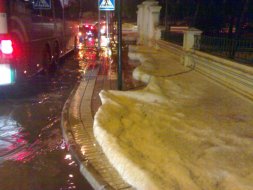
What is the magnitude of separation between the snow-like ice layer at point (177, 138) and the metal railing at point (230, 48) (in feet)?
3.80

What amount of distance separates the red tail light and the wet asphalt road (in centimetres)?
128

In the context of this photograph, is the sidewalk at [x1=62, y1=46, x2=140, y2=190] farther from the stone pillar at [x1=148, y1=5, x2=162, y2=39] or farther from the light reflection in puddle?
the stone pillar at [x1=148, y1=5, x2=162, y2=39]

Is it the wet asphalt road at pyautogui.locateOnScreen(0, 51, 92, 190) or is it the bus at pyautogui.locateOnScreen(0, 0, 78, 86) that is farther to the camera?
the bus at pyautogui.locateOnScreen(0, 0, 78, 86)

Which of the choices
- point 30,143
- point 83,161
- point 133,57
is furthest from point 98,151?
point 133,57

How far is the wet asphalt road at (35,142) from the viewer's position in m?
4.88

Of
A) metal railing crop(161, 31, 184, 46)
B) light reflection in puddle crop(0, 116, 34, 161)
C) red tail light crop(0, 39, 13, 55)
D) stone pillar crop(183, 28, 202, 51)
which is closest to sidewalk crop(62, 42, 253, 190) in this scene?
light reflection in puddle crop(0, 116, 34, 161)

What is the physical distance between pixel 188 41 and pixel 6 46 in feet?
Answer: 21.5

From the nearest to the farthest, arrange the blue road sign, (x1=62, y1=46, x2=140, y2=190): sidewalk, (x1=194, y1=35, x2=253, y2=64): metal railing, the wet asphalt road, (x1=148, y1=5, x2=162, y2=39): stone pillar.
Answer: (x1=62, y1=46, x2=140, y2=190): sidewalk < the wet asphalt road < (x1=194, y1=35, x2=253, y2=64): metal railing < the blue road sign < (x1=148, y1=5, x2=162, y2=39): stone pillar

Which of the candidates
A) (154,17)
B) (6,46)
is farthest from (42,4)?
(154,17)

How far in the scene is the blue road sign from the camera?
10508 millimetres

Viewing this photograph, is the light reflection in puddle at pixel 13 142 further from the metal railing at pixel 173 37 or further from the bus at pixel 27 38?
the metal railing at pixel 173 37

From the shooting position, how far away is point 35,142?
20.7ft

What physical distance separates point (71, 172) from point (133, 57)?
11.7 m

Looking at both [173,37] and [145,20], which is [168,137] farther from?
[145,20]
